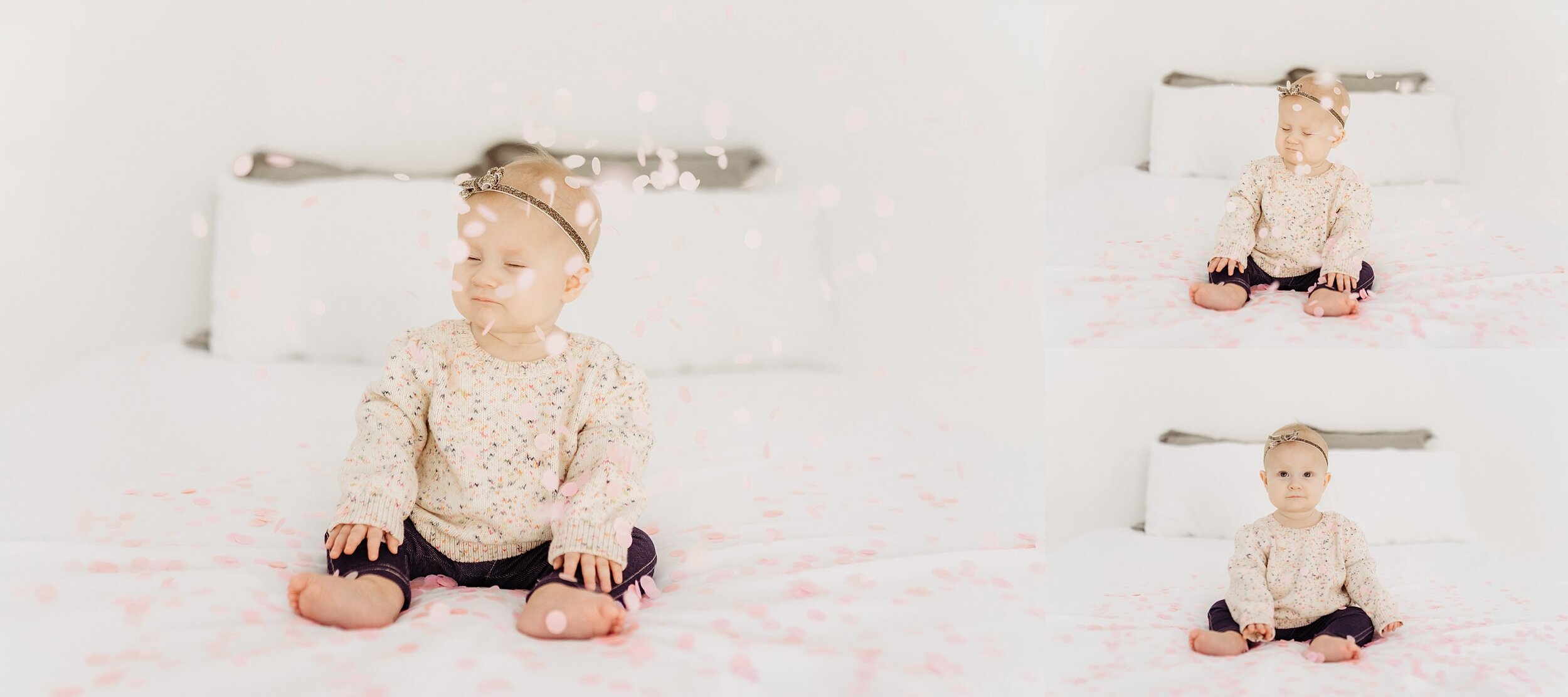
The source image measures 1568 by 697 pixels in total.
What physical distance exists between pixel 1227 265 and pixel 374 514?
1.27 m

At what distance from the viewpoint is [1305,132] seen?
5.45 feet

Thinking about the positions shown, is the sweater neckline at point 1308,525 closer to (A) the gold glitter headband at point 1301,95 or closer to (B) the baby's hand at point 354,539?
(A) the gold glitter headband at point 1301,95

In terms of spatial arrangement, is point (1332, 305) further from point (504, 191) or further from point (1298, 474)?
point (504, 191)

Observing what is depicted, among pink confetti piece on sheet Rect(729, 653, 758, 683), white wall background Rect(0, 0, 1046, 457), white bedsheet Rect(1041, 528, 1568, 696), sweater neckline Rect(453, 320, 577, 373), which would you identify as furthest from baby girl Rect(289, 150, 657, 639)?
white wall background Rect(0, 0, 1046, 457)

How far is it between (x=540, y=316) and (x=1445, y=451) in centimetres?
188

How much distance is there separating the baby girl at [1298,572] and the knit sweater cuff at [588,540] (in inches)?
35.8

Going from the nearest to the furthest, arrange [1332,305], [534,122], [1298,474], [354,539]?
[354,539] → [1332,305] → [1298,474] → [534,122]

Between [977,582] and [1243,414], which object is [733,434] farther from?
[1243,414]

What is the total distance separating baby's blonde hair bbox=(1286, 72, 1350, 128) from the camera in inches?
64.8

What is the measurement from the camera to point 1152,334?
1541mm

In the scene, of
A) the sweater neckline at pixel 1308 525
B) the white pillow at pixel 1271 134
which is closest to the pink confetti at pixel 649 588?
the sweater neckline at pixel 1308 525

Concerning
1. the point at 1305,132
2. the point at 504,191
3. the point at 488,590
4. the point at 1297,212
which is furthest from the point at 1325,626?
the point at 504,191

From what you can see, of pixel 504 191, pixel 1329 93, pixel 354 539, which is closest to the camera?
pixel 354 539

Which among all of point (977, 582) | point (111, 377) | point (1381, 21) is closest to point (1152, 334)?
point (977, 582)
